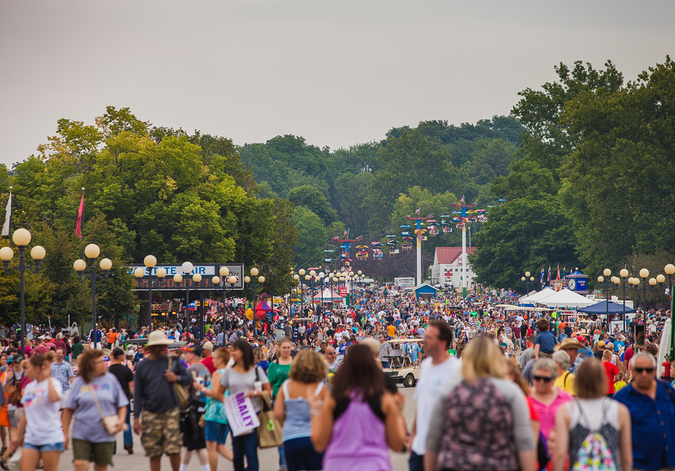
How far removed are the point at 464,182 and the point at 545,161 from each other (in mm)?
72273

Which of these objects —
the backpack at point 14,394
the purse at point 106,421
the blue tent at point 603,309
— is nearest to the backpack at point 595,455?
the purse at point 106,421

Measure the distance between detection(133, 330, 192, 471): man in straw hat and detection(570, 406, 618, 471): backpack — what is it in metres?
4.40

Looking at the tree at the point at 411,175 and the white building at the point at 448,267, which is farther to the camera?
the tree at the point at 411,175

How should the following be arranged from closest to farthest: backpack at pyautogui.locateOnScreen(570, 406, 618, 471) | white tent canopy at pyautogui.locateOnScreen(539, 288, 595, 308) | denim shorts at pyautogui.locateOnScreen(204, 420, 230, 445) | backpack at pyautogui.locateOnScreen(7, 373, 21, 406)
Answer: backpack at pyautogui.locateOnScreen(570, 406, 618, 471) → denim shorts at pyautogui.locateOnScreen(204, 420, 230, 445) → backpack at pyautogui.locateOnScreen(7, 373, 21, 406) → white tent canopy at pyautogui.locateOnScreen(539, 288, 595, 308)

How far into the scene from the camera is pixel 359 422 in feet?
16.8

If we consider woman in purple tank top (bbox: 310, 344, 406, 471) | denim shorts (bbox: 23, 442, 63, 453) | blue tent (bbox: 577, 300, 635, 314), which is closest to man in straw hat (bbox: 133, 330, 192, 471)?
denim shorts (bbox: 23, 442, 63, 453)

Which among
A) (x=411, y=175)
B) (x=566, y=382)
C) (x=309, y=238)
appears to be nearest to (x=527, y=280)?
(x=309, y=238)

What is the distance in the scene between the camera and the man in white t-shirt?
6.10 metres

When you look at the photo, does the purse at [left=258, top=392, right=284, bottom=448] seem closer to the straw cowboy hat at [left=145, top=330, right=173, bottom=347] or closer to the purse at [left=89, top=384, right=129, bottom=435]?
the straw cowboy hat at [left=145, top=330, right=173, bottom=347]

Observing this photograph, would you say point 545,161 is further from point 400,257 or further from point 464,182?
point 464,182

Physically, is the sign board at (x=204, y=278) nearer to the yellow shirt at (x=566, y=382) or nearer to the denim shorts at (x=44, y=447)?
the denim shorts at (x=44, y=447)

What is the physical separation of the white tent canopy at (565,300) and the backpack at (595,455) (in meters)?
31.1

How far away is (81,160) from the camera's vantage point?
4619 centimetres

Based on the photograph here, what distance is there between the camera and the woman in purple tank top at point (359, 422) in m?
5.09
